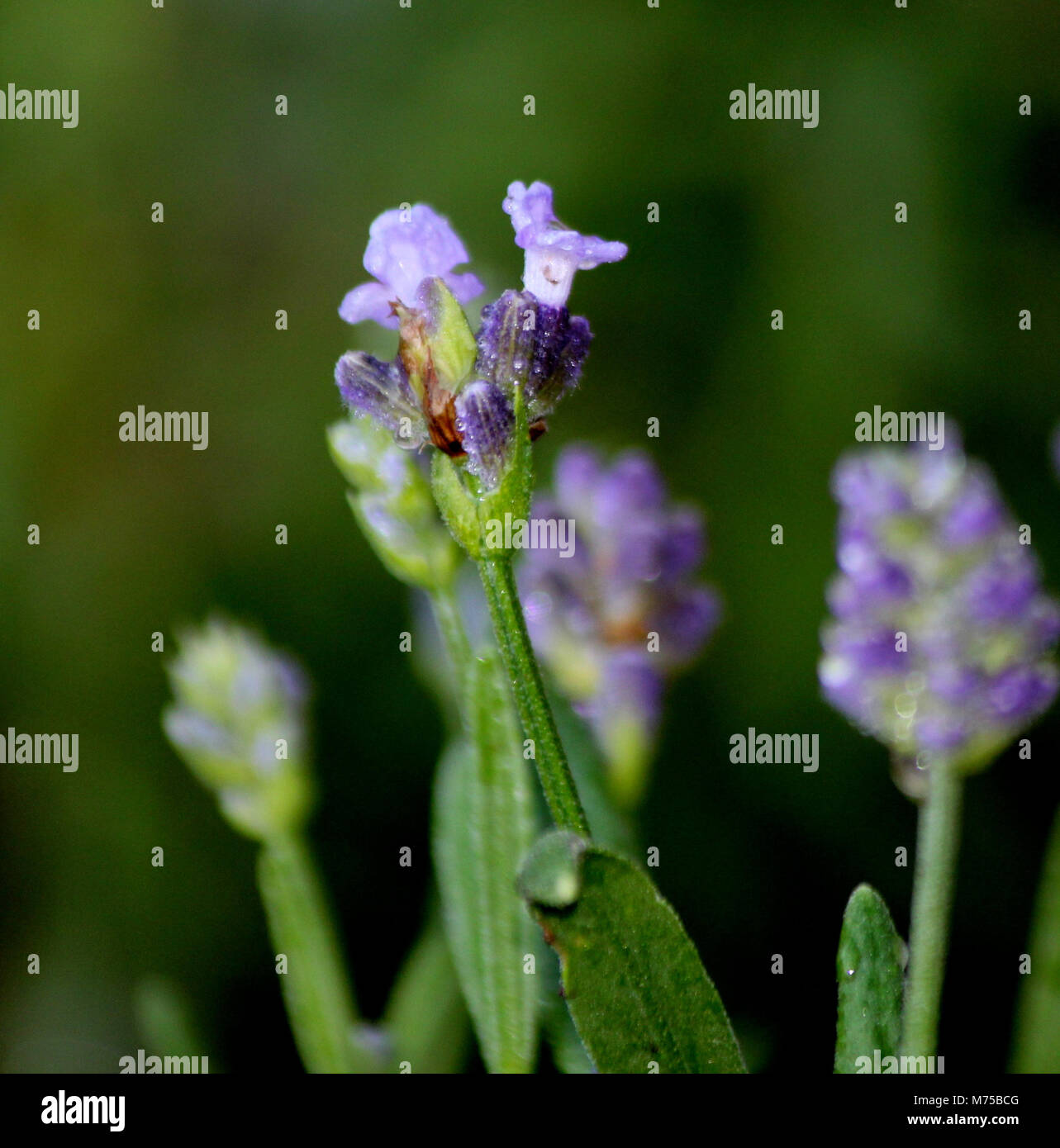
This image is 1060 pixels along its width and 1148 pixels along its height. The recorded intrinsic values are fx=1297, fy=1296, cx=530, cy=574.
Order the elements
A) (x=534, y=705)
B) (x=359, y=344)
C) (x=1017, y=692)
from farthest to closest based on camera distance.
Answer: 1. (x=359, y=344)
2. (x=1017, y=692)
3. (x=534, y=705)

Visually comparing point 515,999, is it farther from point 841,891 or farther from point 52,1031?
point 52,1031

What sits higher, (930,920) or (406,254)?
(406,254)

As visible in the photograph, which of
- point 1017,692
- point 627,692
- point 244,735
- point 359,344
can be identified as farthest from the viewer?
point 359,344

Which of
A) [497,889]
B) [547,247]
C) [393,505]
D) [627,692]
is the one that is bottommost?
[497,889]

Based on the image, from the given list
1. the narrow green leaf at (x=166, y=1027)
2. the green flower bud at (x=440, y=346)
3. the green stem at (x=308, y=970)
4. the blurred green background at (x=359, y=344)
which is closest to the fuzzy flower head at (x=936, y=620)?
the green flower bud at (x=440, y=346)

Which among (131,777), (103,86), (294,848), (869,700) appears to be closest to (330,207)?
(103,86)

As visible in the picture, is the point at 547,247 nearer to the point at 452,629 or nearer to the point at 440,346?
the point at 440,346

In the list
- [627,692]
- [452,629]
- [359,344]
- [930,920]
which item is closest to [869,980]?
[930,920]
